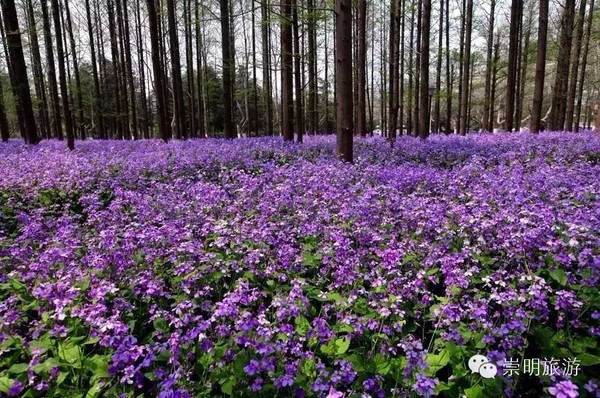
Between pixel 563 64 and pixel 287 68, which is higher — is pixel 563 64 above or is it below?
above

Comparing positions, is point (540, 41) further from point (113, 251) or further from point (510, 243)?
point (113, 251)

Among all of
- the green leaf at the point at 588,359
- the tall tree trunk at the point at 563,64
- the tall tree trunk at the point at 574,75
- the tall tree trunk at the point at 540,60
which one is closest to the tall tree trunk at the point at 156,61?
the tall tree trunk at the point at 540,60

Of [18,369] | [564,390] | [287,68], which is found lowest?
[18,369]

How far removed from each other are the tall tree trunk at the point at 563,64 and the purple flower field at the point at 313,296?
18.0 metres

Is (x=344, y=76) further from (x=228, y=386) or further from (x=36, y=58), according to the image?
(x=36, y=58)

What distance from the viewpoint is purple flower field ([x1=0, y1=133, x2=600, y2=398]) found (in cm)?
226

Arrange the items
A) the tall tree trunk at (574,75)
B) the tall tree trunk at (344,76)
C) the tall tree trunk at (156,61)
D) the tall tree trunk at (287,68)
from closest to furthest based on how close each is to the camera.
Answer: the tall tree trunk at (344,76) → the tall tree trunk at (287,68) → the tall tree trunk at (156,61) → the tall tree trunk at (574,75)

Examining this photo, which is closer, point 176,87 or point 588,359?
point 588,359

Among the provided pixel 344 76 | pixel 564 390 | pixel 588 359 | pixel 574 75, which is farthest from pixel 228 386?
pixel 574 75

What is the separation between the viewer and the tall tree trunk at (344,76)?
284 inches

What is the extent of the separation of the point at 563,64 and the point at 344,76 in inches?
725

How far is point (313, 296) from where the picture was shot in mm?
3051

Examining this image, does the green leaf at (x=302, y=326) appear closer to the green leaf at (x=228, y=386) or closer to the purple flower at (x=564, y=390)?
the green leaf at (x=228, y=386)

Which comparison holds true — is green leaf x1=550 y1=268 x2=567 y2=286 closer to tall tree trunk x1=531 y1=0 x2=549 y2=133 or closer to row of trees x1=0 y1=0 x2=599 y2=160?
row of trees x1=0 y1=0 x2=599 y2=160
